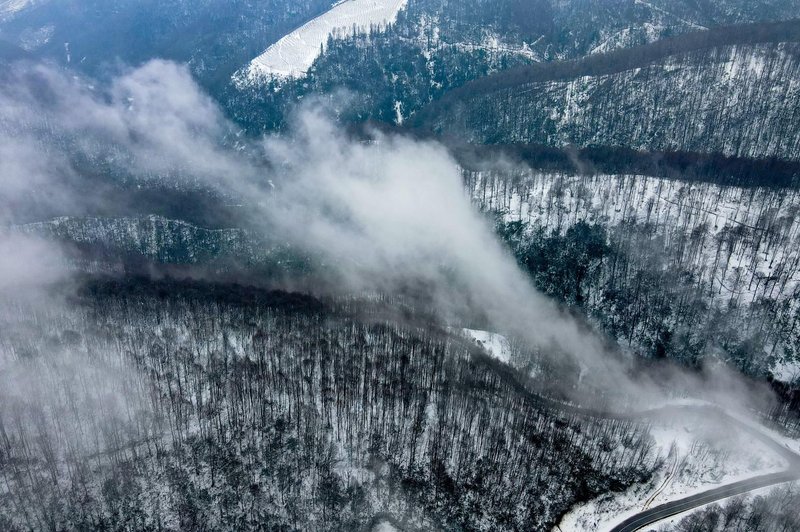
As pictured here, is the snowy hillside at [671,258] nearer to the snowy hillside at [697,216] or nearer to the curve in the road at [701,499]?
the snowy hillside at [697,216]

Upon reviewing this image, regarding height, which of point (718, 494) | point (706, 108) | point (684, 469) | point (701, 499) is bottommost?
point (701, 499)

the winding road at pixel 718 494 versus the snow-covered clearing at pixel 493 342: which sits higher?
the snow-covered clearing at pixel 493 342

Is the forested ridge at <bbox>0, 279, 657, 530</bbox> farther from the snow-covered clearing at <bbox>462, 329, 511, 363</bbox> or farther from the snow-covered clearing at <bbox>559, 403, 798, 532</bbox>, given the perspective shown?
the snow-covered clearing at <bbox>462, 329, 511, 363</bbox>

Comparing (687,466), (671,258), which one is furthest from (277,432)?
(671,258)

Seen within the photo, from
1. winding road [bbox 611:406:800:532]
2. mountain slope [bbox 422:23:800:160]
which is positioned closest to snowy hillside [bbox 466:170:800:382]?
winding road [bbox 611:406:800:532]

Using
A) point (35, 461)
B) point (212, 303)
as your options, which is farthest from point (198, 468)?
point (212, 303)

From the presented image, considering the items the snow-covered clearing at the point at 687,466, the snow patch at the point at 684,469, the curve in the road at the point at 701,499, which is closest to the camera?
the curve in the road at the point at 701,499

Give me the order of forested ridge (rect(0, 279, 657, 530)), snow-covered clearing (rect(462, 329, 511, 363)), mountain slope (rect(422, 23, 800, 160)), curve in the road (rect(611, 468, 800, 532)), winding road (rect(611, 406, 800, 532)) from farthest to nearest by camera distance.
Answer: mountain slope (rect(422, 23, 800, 160))
snow-covered clearing (rect(462, 329, 511, 363))
forested ridge (rect(0, 279, 657, 530))
winding road (rect(611, 406, 800, 532))
curve in the road (rect(611, 468, 800, 532))

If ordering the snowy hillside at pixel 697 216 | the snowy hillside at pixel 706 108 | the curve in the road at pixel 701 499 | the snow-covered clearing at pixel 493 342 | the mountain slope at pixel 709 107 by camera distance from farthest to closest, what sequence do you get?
the snowy hillside at pixel 706 108
the mountain slope at pixel 709 107
the snowy hillside at pixel 697 216
the snow-covered clearing at pixel 493 342
the curve in the road at pixel 701 499

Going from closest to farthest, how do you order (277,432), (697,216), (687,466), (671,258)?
1. (687,466)
2. (277,432)
3. (671,258)
4. (697,216)

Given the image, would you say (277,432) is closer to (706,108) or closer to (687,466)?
(687,466)

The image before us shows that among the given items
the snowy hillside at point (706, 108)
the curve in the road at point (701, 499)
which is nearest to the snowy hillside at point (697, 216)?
the snowy hillside at point (706, 108)
